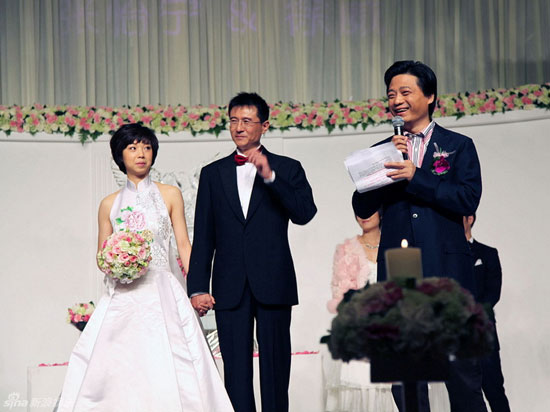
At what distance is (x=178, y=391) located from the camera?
430 cm

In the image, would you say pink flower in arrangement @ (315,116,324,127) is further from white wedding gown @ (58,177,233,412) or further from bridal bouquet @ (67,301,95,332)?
white wedding gown @ (58,177,233,412)

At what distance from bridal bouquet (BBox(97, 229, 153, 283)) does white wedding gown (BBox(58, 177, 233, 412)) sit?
144mm

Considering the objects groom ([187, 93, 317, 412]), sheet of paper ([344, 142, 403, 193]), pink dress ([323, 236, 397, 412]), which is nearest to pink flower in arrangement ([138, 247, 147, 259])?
groom ([187, 93, 317, 412])

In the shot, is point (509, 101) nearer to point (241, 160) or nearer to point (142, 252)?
point (241, 160)

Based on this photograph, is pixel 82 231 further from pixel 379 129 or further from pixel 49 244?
pixel 379 129

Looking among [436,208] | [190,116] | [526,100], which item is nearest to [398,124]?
[436,208]

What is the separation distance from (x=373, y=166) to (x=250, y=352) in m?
1.17

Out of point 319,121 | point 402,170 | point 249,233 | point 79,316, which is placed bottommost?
point 79,316

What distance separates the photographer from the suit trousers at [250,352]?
401cm

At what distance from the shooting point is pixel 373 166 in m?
3.47

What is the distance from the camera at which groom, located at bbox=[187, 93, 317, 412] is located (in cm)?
402

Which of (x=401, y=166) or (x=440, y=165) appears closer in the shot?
(x=401, y=166)

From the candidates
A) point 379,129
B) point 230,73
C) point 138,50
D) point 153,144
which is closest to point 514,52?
point 379,129

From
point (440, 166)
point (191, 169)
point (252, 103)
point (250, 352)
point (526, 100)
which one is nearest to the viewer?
point (440, 166)
